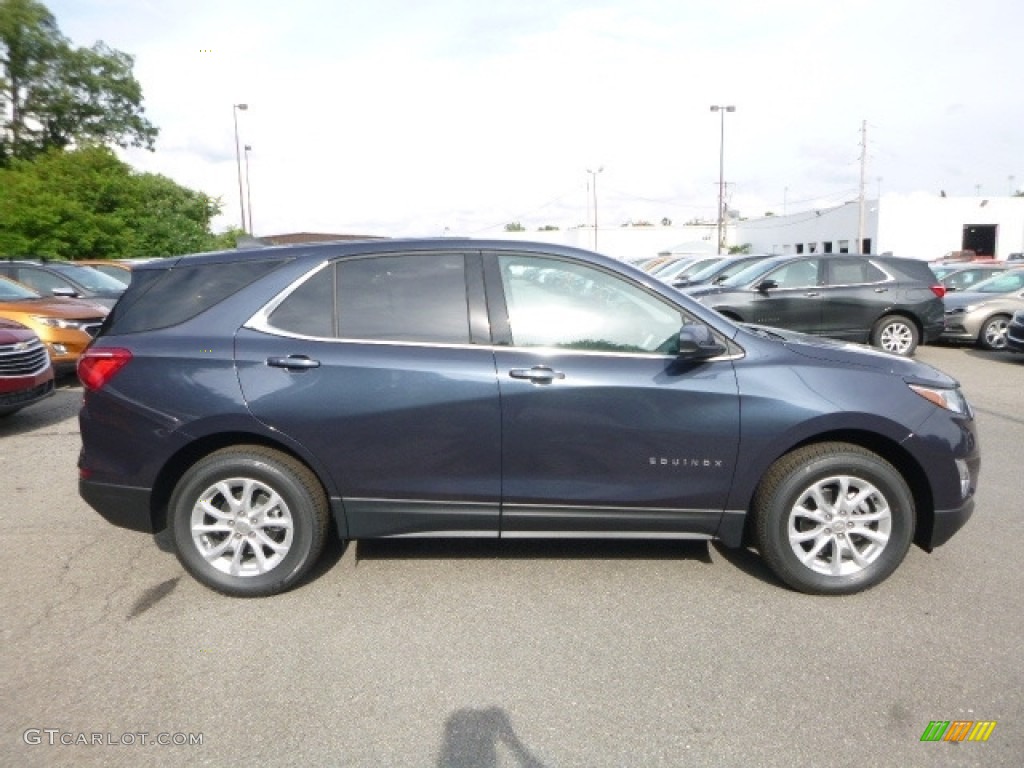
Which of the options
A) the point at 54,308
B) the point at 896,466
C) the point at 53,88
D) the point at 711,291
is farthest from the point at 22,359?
the point at 53,88

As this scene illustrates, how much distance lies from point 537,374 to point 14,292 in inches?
376

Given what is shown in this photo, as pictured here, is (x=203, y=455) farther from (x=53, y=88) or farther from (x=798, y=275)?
(x=53, y=88)

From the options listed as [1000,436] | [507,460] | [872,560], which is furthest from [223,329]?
[1000,436]

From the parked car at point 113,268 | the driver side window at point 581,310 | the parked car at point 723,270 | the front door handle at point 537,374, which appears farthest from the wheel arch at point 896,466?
the parked car at point 113,268

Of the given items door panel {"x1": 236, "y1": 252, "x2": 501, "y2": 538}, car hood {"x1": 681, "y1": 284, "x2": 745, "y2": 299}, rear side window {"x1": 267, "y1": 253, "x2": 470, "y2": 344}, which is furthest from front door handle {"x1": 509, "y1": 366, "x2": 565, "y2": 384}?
car hood {"x1": 681, "y1": 284, "x2": 745, "y2": 299}

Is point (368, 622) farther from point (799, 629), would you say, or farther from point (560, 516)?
point (799, 629)

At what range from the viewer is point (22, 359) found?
283 inches

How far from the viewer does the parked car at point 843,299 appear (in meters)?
11.6

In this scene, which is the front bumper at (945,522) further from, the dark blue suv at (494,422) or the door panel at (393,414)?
the door panel at (393,414)

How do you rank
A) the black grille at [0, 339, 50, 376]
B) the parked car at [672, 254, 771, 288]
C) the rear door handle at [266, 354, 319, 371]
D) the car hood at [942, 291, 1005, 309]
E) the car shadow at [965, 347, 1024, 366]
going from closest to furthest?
the rear door handle at [266, 354, 319, 371] → the black grille at [0, 339, 50, 376] → the car shadow at [965, 347, 1024, 366] → the car hood at [942, 291, 1005, 309] → the parked car at [672, 254, 771, 288]

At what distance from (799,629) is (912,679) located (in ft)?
1.65

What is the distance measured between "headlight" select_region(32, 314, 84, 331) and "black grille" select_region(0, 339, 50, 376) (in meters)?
2.01

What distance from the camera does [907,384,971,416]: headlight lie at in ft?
12.3

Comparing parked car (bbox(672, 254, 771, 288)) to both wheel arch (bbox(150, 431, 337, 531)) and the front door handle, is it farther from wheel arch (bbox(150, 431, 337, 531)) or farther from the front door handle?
wheel arch (bbox(150, 431, 337, 531))
